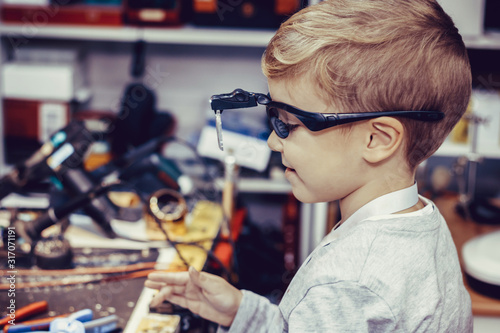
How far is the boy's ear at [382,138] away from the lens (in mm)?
602

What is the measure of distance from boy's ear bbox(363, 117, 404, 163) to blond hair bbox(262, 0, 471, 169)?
1 centimetres

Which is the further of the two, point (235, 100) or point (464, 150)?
point (464, 150)

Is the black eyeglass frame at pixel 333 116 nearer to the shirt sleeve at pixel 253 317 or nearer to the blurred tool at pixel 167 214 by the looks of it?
the shirt sleeve at pixel 253 317

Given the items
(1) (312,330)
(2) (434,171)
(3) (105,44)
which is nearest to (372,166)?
Answer: (1) (312,330)

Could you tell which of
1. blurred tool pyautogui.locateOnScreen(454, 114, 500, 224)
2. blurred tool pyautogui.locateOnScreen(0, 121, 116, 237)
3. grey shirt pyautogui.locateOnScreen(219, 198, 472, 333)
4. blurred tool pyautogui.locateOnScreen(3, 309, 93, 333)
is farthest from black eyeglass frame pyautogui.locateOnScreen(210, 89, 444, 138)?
blurred tool pyautogui.locateOnScreen(454, 114, 500, 224)

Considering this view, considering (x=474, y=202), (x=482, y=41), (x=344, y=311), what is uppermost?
(x=482, y=41)

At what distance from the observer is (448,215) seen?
1612 millimetres

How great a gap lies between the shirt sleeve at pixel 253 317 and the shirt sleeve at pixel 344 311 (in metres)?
0.20

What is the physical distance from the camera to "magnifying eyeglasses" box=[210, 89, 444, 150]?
0.60 meters

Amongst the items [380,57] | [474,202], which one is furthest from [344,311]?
[474,202]

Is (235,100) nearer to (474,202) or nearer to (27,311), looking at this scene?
(27,311)

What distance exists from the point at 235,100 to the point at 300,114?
9 cm

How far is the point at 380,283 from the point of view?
571 mm

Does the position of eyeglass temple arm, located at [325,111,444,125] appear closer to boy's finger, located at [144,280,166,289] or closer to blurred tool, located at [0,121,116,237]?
boy's finger, located at [144,280,166,289]
